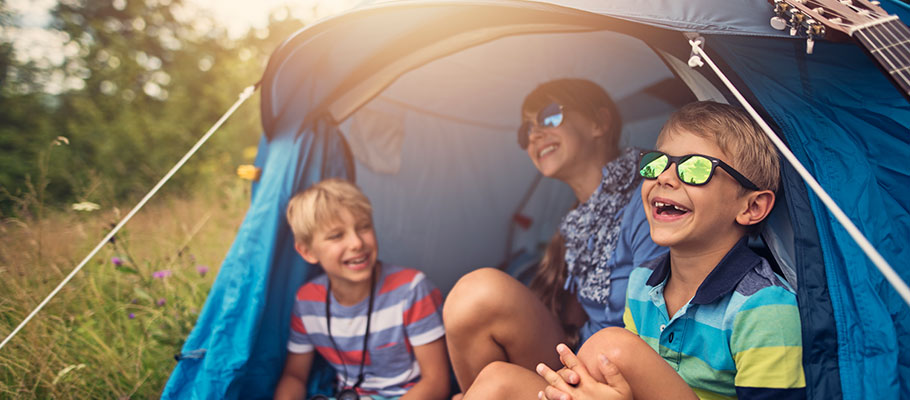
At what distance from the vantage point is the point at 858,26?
1173 millimetres

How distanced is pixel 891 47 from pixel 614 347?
874 mm

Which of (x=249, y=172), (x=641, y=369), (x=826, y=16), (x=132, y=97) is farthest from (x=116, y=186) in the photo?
(x=826, y=16)

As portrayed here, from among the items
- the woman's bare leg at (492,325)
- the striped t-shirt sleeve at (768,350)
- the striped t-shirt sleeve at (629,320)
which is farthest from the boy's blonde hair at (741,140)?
the woman's bare leg at (492,325)

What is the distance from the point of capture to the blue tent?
125 cm

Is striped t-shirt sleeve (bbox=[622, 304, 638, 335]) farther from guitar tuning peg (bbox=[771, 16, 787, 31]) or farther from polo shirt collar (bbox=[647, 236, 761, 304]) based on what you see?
guitar tuning peg (bbox=[771, 16, 787, 31])

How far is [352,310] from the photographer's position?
217 centimetres

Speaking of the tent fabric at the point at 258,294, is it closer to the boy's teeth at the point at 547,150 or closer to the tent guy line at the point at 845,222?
the boy's teeth at the point at 547,150

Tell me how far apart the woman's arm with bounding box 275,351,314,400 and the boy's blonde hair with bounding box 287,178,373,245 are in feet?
1.62

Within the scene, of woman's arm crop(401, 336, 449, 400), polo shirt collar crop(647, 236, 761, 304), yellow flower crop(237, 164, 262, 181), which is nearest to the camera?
polo shirt collar crop(647, 236, 761, 304)

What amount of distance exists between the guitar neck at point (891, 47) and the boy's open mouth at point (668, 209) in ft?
1.68

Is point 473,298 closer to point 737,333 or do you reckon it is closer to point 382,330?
point 382,330

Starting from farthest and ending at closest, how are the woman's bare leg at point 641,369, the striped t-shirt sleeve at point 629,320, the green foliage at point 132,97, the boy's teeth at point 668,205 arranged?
the green foliage at point 132,97, the striped t-shirt sleeve at point 629,320, the boy's teeth at point 668,205, the woman's bare leg at point 641,369

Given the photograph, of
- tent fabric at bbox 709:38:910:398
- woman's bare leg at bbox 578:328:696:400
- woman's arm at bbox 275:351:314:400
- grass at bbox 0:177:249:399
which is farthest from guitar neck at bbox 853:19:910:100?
grass at bbox 0:177:249:399

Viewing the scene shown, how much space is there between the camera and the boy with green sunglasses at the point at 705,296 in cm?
120
